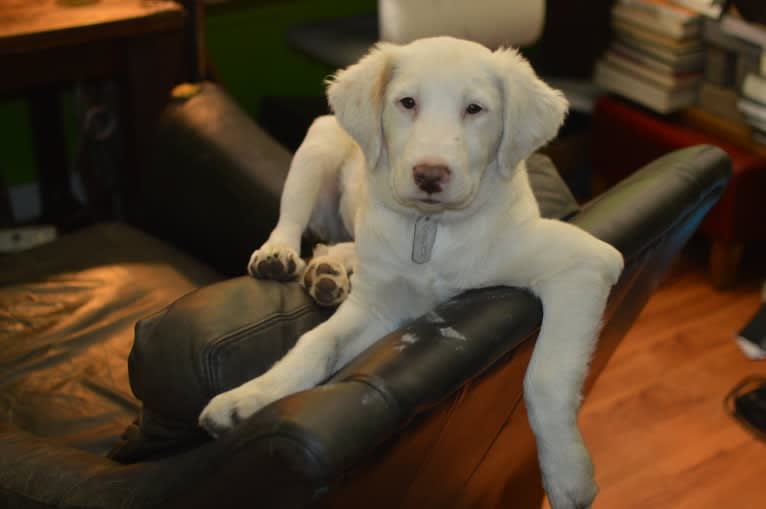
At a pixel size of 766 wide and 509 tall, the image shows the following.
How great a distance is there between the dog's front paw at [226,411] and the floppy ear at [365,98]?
1.66 feet

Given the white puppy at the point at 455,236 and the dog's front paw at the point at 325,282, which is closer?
the white puppy at the point at 455,236

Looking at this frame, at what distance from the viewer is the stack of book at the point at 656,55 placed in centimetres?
317

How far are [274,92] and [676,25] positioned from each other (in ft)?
4.97

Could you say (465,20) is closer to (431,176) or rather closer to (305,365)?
(431,176)

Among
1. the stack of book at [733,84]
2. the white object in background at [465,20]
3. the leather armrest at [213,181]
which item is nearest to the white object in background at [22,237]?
the leather armrest at [213,181]

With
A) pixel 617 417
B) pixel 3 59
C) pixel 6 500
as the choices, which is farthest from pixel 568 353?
pixel 3 59

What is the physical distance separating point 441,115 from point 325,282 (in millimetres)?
331

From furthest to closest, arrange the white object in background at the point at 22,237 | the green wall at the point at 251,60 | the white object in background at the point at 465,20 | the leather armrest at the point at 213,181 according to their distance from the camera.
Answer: the green wall at the point at 251,60
the white object in background at the point at 22,237
the white object in background at the point at 465,20
the leather armrest at the point at 213,181

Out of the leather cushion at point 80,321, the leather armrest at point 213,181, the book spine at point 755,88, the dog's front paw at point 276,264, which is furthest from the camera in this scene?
the book spine at point 755,88

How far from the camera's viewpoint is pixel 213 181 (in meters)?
2.20

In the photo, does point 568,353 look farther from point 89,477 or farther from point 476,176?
point 89,477

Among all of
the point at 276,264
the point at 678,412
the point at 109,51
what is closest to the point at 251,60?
the point at 109,51

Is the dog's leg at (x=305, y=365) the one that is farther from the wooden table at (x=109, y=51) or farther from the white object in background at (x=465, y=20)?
the wooden table at (x=109, y=51)

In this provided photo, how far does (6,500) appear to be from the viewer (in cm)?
135
